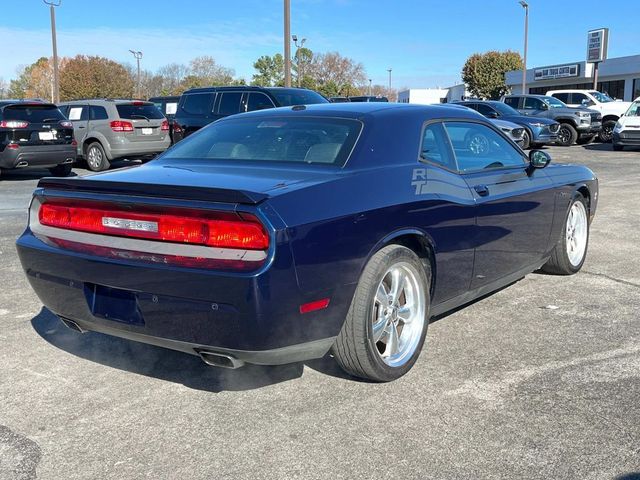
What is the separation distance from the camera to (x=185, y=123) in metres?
13.6

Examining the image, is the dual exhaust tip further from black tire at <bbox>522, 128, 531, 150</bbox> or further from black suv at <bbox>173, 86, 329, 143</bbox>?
black tire at <bbox>522, 128, 531, 150</bbox>

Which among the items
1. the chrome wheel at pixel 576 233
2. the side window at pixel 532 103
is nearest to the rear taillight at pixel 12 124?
the chrome wheel at pixel 576 233

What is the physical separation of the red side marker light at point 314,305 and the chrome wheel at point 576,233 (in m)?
3.31

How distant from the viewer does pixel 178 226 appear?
2.99 metres

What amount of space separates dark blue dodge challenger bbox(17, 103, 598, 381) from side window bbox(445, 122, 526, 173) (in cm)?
2

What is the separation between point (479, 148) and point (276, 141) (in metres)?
1.49

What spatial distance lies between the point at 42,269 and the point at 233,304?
1249 mm

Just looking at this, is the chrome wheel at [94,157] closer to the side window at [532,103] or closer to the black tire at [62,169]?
the black tire at [62,169]

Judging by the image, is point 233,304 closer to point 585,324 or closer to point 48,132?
point 585,324

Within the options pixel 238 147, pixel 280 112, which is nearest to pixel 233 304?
pixel 238 147

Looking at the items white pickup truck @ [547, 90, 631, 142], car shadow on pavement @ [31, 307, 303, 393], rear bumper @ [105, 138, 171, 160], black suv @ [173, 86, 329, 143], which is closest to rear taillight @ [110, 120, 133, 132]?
rear bumper @ [105, 138, 171, 160]

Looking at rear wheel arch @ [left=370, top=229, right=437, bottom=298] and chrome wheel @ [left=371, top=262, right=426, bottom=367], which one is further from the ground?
rear wheel arch @ [left=370, top=229, right=437, bottom=298]

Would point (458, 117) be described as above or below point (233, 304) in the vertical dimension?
above

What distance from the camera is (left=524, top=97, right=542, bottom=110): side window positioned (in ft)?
74.4
